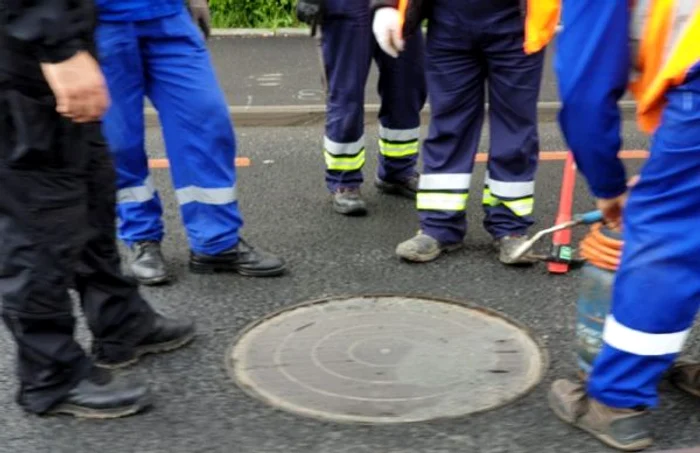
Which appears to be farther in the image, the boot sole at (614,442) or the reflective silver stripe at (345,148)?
the reflective silver stripe at (345,148)

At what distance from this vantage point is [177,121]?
4000 mm

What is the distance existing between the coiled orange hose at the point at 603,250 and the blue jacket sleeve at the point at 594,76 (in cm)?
24

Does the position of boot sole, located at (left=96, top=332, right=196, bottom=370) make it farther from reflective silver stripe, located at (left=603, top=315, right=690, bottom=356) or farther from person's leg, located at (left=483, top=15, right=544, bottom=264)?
reflective silver stripe, located at (left=603, top=315, right=690, bottom=356)

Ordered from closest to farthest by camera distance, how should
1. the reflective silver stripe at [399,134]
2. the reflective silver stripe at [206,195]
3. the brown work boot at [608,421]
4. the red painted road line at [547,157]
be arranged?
the brown work boot at [608,421] < the reflective silver stripe at [206,195] < the reflective silver stripe at [399,134] < the red painted road line at [547,157]

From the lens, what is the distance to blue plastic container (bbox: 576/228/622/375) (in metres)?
3.01

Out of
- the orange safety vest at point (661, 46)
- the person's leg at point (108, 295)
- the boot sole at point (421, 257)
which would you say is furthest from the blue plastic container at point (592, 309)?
the person's leg at point (108, 295)

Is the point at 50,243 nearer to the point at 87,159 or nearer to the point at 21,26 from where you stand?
the point at 87,159

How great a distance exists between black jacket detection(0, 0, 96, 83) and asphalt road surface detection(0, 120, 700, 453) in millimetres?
1070

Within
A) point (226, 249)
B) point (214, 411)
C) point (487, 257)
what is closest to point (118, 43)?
point (226, 249)

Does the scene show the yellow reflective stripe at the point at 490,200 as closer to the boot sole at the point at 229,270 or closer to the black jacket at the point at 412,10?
the black jacket at the point at 412,10

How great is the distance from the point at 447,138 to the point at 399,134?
80cm

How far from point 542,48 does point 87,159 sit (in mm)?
1890

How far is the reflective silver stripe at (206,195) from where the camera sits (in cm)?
412

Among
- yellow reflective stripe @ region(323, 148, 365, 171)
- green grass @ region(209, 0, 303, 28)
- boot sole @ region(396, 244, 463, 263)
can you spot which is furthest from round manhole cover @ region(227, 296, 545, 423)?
green grass @ region(209, 0, 303, 28)
